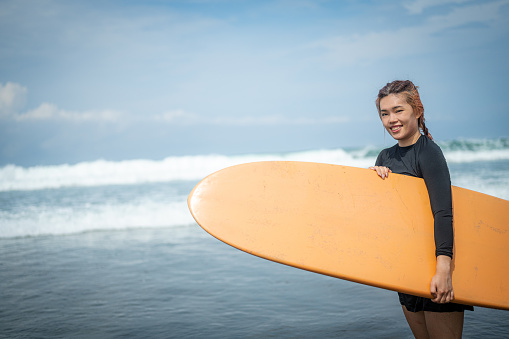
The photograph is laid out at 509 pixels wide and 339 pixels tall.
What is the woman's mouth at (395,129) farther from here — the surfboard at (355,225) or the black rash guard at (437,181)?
the surfboard at (355,225)

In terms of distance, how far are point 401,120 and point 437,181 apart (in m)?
0.30

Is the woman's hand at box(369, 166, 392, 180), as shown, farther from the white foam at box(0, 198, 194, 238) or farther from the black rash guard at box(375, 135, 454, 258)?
the white foam at box(0, 198, 194, 238)

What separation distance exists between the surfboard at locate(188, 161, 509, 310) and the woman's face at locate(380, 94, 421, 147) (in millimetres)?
182

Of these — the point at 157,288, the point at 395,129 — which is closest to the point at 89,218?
the point at 157,288

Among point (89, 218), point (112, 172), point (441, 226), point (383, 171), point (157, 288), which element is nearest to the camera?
point (441, 226)

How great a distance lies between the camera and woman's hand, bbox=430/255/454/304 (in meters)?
1.38

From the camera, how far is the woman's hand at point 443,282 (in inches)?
54.4

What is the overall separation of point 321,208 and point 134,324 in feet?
5.03

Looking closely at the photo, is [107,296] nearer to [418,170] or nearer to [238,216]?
[238,216]

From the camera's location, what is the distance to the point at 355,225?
1.73m

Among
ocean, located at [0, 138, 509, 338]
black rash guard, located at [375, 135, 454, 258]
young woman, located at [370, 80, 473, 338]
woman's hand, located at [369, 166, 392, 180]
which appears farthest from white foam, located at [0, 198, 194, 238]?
black rash guard, located at [375, 135, 454, 258]

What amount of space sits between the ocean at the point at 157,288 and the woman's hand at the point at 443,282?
1.04 meters

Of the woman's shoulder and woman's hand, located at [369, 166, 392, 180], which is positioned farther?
woman's hand, located at [369, 166, 392, 180]

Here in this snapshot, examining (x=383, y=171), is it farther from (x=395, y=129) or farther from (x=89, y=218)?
(x=89, y=218)
